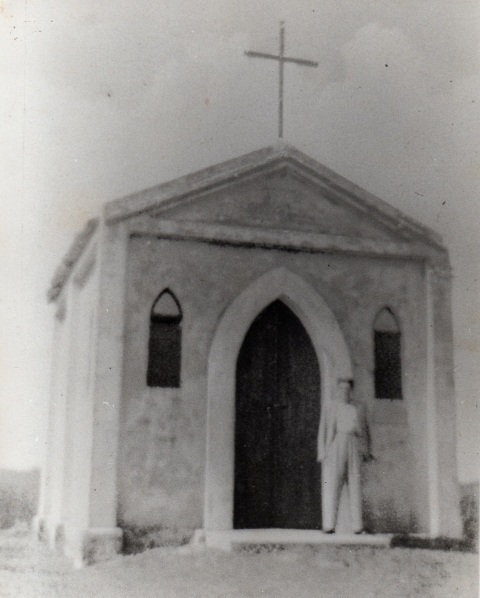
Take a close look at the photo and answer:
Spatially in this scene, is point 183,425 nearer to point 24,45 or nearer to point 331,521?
point 331,521

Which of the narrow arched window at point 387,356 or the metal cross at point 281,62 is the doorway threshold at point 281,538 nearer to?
the narrow arched window at point 387,356

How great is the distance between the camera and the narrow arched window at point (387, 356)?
18.8ft

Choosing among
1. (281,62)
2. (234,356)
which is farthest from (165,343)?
(281,62)

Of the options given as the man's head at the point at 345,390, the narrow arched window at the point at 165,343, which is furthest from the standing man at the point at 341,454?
the narrow arched window at the point at 165,343

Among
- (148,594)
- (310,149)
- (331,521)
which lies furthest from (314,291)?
(148,594)

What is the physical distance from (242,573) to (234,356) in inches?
52.6

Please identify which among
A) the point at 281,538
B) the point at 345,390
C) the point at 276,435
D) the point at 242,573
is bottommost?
the point at 242,573

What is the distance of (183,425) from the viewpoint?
17.6 feet

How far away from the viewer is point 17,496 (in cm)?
514

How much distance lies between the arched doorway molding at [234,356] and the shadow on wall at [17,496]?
105cm

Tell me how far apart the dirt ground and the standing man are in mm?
275

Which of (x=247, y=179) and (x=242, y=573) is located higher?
(x=247, y=179)

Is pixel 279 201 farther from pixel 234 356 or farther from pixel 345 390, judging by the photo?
pixel 345 390

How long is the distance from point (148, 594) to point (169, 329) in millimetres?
1597
